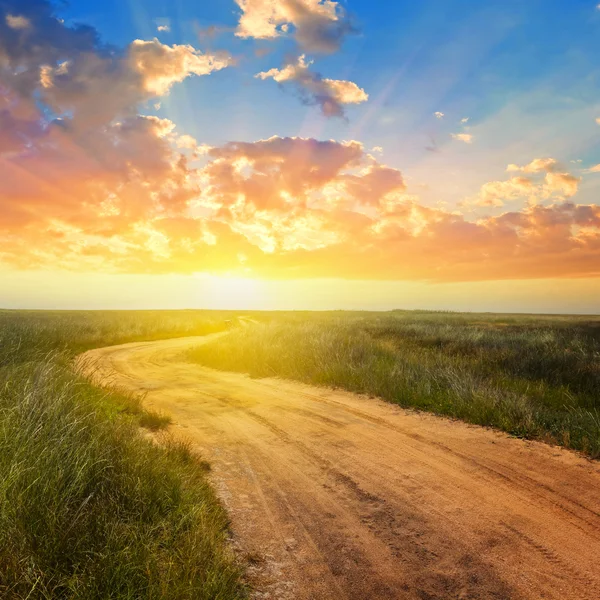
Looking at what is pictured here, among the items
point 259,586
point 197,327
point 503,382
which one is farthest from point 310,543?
point 197,327

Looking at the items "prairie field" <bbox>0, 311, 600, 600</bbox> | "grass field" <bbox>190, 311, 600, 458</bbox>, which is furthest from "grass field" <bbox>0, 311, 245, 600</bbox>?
"grass field" <bbox>190, 311, 600, 458</bbox>

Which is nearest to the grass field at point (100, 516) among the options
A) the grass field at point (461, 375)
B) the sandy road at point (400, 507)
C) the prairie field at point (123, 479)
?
the prairie field at point (123, 479)

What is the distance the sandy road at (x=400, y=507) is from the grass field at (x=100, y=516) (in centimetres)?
53

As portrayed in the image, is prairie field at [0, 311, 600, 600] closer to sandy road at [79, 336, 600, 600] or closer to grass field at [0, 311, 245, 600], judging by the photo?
grass field at [0, 311, 245, 600]

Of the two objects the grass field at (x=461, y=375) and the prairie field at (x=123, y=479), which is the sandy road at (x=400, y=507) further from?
the grass field at (x=461, y=375)

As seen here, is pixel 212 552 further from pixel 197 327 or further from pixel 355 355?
pixel 197 327

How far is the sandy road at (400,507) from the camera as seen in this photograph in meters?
3.79

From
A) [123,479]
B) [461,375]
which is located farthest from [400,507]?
[461,375]

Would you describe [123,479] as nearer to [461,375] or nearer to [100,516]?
[100,516]

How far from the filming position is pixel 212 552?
3.88m

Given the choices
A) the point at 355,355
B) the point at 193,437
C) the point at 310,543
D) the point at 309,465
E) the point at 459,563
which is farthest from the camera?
the point at 355,355

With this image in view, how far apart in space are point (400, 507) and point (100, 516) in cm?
331

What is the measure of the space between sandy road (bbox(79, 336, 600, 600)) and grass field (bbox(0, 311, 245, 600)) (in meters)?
0.53

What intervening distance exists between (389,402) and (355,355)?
4.59m
